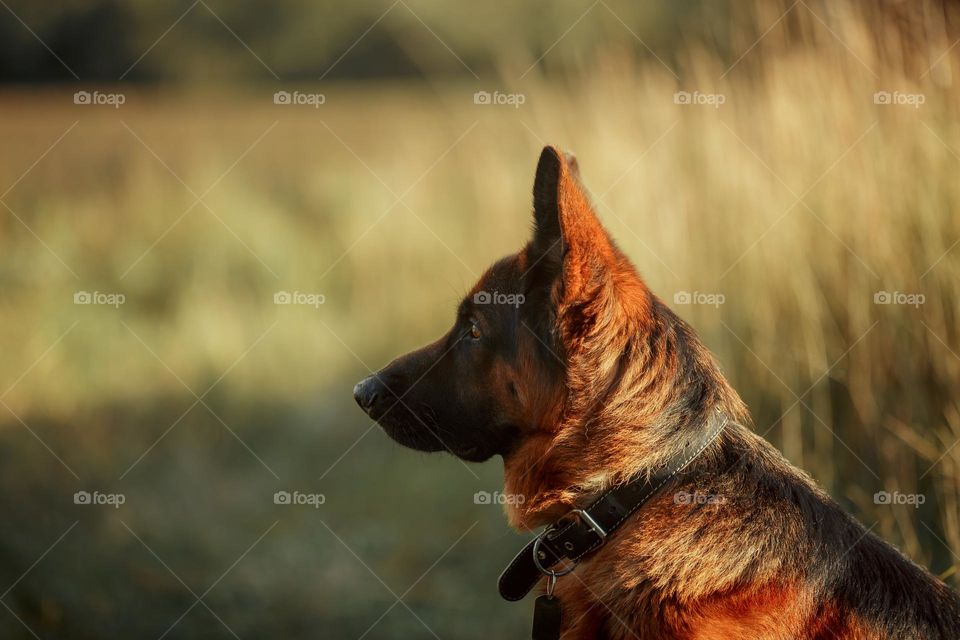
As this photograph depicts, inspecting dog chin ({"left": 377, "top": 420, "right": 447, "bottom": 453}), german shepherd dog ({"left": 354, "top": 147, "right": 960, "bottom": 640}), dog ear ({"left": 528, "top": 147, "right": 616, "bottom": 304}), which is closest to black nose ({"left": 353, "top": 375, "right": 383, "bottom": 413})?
dog chin ({"left": 377, "top": 420, "right": 447, "bottom": 453})

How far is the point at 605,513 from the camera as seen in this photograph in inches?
121

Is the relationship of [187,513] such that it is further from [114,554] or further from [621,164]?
[621,164]

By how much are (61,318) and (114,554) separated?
196cm

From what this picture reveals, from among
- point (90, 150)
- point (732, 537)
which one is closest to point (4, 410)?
point (90, 150)

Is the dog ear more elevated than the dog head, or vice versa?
the dog ear

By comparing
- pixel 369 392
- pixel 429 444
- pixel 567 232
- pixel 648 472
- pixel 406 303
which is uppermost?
pixel 406 303

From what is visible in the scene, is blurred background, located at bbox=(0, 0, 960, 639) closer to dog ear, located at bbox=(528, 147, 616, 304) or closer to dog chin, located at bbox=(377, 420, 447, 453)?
dog chin, located at bbox=(377, 420, 447, 453)

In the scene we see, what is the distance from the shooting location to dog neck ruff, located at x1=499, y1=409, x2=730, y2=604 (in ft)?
10.1

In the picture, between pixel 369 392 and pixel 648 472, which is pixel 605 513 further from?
pixel 369 392

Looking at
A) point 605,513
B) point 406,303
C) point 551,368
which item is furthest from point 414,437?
point 406,303

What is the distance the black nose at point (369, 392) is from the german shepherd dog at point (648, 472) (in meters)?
0.48

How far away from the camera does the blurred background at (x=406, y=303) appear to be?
5.38 metres

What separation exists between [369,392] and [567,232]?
114 centimetres

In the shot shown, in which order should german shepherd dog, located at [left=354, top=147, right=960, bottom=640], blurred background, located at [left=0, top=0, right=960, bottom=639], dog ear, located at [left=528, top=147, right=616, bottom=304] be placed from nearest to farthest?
1. german shepherd dog, located at [left=354, top=147, right=960, bottom=640]
2. dog ear, located at [left=528, top=147, right=616, bottom=304]
3. blurred background, located at [left=0, top=0, right=960, bottom=639]
